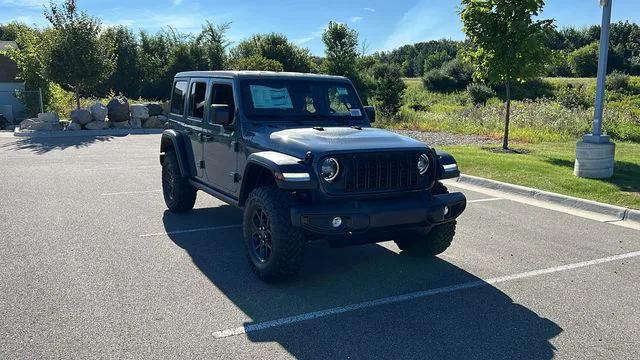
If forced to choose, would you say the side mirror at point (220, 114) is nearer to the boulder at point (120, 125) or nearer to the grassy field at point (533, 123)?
the grassy field at point (533, 123)

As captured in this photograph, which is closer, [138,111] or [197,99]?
[197,99]

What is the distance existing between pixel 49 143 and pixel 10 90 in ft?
35.9

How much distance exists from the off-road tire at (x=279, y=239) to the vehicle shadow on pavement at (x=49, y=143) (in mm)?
11862

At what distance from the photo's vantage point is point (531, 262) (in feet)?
18.7

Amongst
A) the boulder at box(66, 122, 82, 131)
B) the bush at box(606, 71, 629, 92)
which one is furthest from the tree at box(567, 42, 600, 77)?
the boulder at box(66, 122, 82, 131)

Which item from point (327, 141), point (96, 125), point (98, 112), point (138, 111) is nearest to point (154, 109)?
point (138, 111)

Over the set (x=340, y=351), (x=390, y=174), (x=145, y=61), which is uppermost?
(x=145, y=61)

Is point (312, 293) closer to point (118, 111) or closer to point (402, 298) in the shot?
point (402, 298)

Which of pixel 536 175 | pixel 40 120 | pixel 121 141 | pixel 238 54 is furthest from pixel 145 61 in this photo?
pixel 536 175

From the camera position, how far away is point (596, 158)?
9750 mm

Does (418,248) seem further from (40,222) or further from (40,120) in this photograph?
(40,120)

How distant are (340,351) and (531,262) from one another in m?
2.90

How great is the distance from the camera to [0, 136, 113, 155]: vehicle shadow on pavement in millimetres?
15539

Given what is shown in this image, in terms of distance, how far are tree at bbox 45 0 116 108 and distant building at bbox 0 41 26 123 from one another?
4.73 metres
